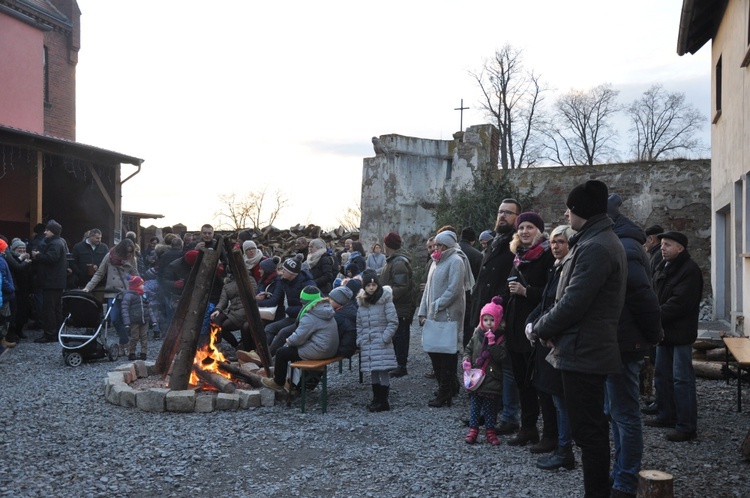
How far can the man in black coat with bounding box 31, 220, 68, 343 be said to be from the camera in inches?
440

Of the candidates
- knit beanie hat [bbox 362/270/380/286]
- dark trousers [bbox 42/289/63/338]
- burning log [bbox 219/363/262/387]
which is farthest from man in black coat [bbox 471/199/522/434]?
dark trousers [bbox 42/289/63/338]

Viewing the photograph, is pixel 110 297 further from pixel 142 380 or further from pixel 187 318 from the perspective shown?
pixel 187 318

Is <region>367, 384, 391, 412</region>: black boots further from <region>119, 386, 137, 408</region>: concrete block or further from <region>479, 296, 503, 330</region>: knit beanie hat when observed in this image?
<region>119, 386, 137, 408</region>: concrete block

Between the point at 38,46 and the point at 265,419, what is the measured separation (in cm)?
1961

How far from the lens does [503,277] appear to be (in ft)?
20.5

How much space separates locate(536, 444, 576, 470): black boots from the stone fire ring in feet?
10.3

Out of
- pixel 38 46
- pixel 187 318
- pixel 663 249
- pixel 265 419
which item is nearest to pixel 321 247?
pixel 187 318

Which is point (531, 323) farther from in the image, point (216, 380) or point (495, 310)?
point (216, 380)

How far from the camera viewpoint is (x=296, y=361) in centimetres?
700

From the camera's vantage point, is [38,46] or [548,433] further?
[38,46]

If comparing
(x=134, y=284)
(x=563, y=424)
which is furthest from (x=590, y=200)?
(x=134, y=284)

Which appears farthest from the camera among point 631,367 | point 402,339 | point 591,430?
point 402,339

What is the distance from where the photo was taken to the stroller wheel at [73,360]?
30.2ft

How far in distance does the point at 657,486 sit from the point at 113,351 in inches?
339
